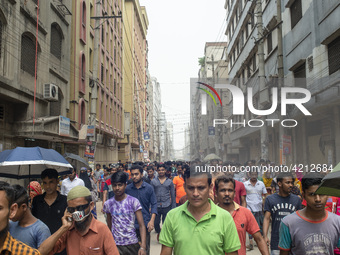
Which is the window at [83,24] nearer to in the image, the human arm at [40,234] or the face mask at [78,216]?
the human arm at [40,234]

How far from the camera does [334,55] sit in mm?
11750

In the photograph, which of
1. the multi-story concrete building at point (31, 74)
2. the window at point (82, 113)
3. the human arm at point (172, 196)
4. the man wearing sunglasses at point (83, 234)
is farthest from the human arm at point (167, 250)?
the window at point (82, 113)

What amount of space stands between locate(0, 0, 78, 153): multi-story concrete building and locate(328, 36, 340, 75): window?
1086cm

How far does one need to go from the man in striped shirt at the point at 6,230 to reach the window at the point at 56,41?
51.2 ft

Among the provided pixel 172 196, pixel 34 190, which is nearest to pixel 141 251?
pixel 34 190

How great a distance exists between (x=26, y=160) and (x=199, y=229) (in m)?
3.80

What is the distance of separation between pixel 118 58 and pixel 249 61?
18.2 m

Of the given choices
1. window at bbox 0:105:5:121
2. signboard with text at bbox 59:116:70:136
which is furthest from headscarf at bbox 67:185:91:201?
signboard with text at bbox 59:116:70:136

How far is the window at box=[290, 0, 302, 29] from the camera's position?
15016 mm

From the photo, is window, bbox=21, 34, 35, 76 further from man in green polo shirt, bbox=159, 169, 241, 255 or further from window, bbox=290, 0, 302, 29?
man in green polo shirt, bbox=159, 169, 241, 255

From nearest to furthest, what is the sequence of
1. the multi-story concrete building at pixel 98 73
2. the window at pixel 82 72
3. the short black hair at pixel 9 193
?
the short black hair at pixel 9 193
the multi-story concrete building at pixel 98 73
the window at pixel 82 72

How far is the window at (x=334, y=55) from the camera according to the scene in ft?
37.7

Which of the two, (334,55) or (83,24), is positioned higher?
(83,24)

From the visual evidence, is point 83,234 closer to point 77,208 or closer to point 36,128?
point 77,208
